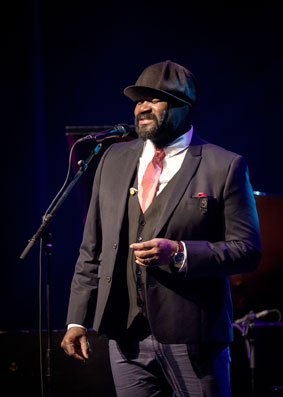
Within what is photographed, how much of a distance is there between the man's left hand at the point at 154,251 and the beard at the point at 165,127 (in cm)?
52

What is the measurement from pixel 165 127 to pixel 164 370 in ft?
3.03

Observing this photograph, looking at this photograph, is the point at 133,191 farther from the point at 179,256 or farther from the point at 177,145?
the point at 179,256

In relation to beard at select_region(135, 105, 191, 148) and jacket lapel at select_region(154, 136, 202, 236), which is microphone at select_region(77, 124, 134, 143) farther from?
jacket lapel at select_region(154, 136, 202, 236)

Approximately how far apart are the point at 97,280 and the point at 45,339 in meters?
0.89

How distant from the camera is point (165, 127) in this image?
2139 millimetres

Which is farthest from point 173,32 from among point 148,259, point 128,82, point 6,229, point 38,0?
point 148,259

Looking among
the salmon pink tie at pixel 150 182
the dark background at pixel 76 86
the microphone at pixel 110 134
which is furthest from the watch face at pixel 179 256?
the dark background at pixel 76 86

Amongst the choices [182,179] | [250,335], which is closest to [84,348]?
[182,179]

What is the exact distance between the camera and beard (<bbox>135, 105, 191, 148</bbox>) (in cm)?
213

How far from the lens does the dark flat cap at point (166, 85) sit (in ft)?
7.00

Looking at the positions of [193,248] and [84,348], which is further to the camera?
[84,348]

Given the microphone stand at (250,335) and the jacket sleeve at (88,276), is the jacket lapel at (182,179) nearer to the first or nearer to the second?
the jacket sleeve at (88,276)

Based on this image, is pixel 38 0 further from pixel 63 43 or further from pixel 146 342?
pixel 146 342

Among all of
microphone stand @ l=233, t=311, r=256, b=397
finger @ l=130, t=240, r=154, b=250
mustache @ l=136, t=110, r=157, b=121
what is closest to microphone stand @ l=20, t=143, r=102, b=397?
mustache @ l=136, t=110, r=157, b=121
